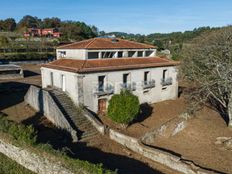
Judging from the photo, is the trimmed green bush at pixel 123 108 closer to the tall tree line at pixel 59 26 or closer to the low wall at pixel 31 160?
the low wall at pixel 31 160

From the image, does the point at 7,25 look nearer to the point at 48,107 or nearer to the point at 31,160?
the point at 48,107

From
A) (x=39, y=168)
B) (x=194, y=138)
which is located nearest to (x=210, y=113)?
(x=194, y=138)

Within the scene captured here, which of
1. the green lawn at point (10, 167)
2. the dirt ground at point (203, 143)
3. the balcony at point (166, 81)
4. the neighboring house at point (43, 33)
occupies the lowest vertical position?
the dirt ground at point (203, 143)

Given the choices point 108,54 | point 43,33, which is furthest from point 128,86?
point 43,33

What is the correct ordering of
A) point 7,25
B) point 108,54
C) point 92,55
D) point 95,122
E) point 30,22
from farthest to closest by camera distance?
1. point 30,22
2. point 7,25
3. point 108,54
4. point 92,55
5. point 95,122

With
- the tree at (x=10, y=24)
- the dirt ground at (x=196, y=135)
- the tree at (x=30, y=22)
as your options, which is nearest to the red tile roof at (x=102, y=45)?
the dirt ground at (x=196, y=135)

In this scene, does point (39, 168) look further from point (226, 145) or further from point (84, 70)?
point (226, 145)

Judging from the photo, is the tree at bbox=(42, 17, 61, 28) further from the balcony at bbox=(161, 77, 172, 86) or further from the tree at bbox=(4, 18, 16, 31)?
the balcony at bbox=(161, 77, 172, 86)

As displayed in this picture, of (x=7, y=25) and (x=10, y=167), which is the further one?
(x=7, y=25)
